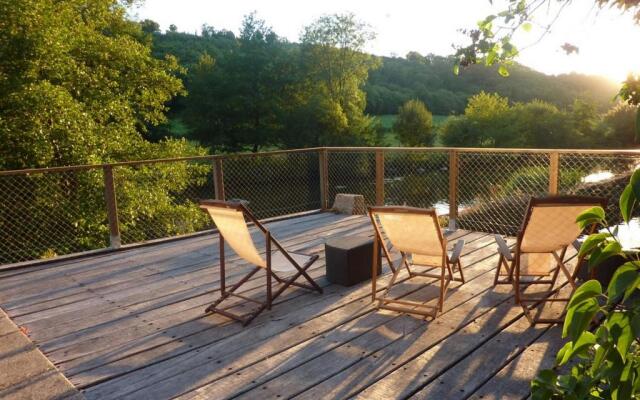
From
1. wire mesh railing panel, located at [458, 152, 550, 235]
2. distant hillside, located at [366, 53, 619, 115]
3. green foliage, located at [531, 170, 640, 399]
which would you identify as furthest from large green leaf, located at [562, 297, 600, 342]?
distant hillside, located at [366, 53, 619, 115]

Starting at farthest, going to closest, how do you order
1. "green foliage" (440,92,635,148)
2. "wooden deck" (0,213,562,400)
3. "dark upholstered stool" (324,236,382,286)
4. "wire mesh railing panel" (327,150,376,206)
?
"green foliage" (440,92,635,148), "wire mesh railing panel" (327,150,376,206), "dark upholstered stool" (324,236,382,286), "wooden deck" (0,213,562,400)

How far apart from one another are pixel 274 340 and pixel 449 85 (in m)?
40.2

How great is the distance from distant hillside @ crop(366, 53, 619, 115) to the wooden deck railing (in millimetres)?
20219

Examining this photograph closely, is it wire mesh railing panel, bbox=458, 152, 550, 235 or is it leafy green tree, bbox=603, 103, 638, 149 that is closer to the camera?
wire mesh railing panel, bbox=458, 152, 550, 235

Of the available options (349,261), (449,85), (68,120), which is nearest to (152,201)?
(68,120)

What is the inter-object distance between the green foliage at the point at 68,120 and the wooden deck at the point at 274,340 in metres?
5.85

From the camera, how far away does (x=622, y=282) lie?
76 centimetres

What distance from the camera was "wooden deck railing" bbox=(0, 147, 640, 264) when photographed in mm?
6705

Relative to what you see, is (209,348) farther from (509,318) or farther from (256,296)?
(509,318)

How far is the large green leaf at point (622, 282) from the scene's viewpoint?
0.75m

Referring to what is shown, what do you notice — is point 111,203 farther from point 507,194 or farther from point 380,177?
point 507,194

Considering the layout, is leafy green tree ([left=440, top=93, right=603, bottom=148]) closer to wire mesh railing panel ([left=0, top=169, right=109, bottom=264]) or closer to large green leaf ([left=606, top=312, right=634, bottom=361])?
wire mesh railing panel ([left=0, top=169, right=109, bottom=264])

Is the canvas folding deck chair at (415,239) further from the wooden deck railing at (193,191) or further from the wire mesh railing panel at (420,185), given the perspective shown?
the wire mesh railing panel at (420,185)

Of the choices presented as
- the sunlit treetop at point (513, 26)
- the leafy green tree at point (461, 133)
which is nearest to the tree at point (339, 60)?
the leafy green tree at point (461, 133)
